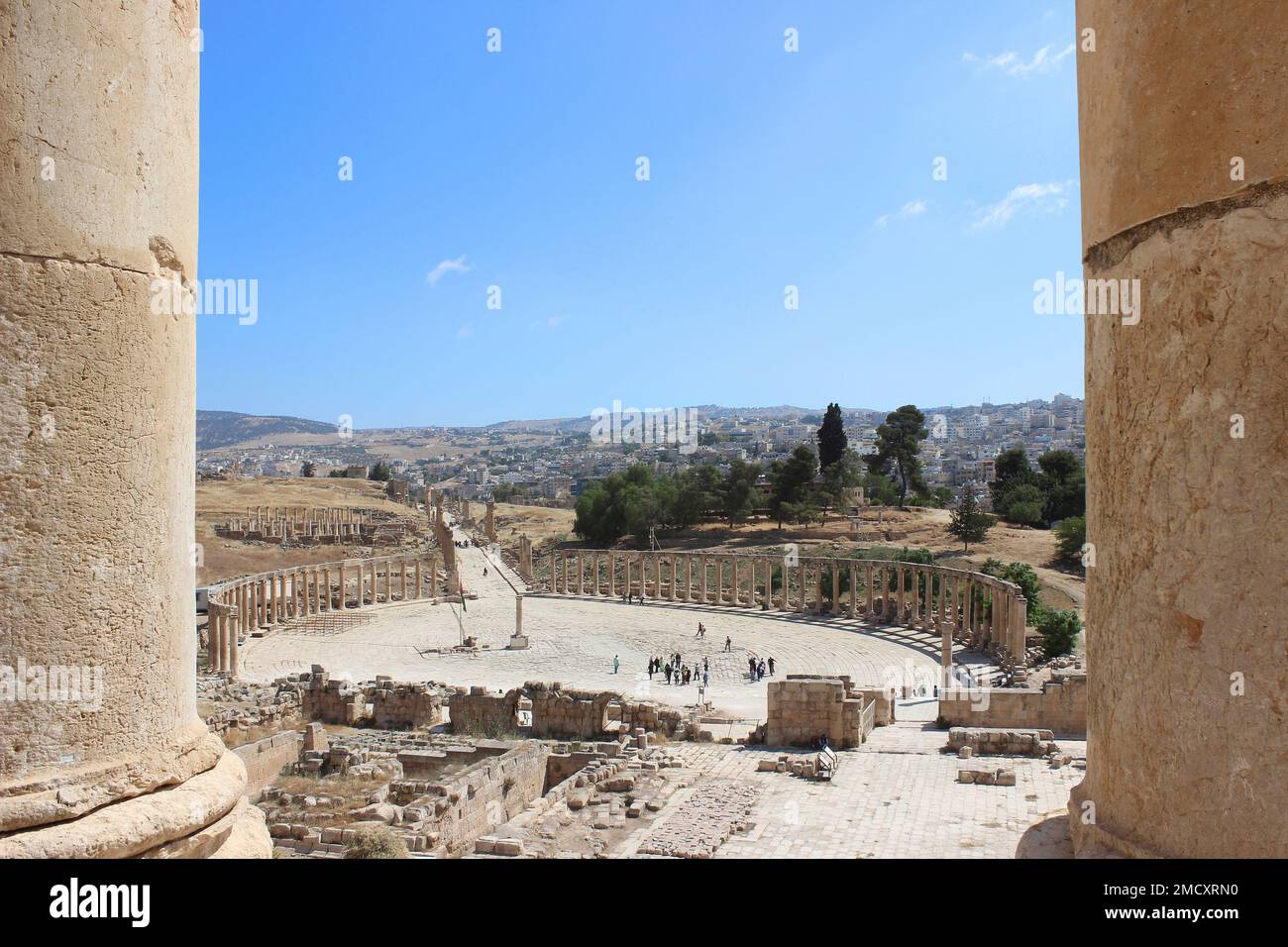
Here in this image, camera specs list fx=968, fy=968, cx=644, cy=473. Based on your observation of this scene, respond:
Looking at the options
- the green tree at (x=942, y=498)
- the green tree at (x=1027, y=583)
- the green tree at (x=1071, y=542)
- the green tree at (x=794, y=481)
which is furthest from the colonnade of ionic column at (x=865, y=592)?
the green tree at (x=942, y=498)

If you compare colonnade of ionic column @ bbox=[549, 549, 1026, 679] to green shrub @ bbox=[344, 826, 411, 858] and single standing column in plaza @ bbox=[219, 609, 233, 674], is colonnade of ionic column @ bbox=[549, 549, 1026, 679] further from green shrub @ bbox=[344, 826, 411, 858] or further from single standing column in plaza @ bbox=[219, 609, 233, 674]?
single standing column in plaza @ bbox=[219, 609, 233, 674]

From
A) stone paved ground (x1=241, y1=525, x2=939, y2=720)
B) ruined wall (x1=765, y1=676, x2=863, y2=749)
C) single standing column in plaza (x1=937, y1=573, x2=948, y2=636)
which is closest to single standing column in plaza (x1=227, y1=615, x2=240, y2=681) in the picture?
stone paved ground (x1=241, y1=525, x2=939, y2=720)

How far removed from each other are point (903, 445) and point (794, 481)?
2087cm

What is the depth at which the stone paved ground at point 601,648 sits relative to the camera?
3134 cm

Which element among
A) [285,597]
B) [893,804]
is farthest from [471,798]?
[285,597]

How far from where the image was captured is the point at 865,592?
47094 millimetres

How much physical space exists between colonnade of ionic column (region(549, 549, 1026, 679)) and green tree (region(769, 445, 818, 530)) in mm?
6330

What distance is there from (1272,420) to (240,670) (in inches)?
1379

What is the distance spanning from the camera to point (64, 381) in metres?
3.56

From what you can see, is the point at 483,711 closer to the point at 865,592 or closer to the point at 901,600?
the point at 901,600

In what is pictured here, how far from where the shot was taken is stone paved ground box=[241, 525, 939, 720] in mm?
31344
